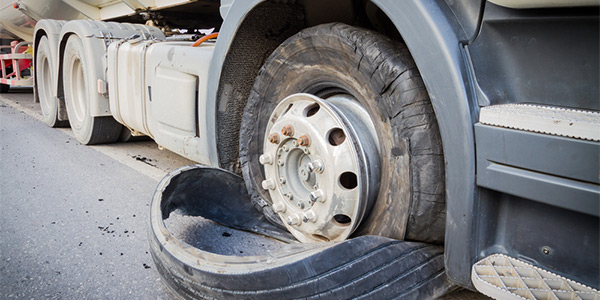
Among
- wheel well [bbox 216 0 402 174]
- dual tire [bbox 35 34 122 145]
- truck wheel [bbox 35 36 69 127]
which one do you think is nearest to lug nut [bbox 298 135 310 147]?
wheel well [bbox 216 0 402 174]

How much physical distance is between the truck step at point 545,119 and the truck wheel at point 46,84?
483 cm

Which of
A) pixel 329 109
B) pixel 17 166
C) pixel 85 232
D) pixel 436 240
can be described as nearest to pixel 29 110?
pixel 17 166

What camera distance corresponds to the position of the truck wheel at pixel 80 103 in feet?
13.4

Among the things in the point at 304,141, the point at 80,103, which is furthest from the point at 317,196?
the point at 80,103

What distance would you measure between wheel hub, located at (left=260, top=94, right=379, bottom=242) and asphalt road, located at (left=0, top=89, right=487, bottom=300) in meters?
0.57

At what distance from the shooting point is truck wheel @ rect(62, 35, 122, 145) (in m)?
4.07

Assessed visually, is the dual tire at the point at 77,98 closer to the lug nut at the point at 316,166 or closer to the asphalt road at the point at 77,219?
the asphalt road at the point at 77,219

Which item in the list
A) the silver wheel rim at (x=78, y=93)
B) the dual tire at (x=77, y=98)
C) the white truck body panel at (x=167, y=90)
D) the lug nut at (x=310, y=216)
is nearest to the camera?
the lug nut at (x=310, y=216)

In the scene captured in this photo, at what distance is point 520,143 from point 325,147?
71 centimetres

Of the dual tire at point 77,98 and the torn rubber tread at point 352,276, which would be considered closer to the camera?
the torn rubber tread at point 352,276

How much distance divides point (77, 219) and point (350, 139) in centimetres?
178

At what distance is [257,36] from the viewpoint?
2076 millimetres

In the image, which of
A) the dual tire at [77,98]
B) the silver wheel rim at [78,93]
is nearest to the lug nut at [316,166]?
the dual tire at [77,98]

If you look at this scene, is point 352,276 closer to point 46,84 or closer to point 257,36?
point 257,36
